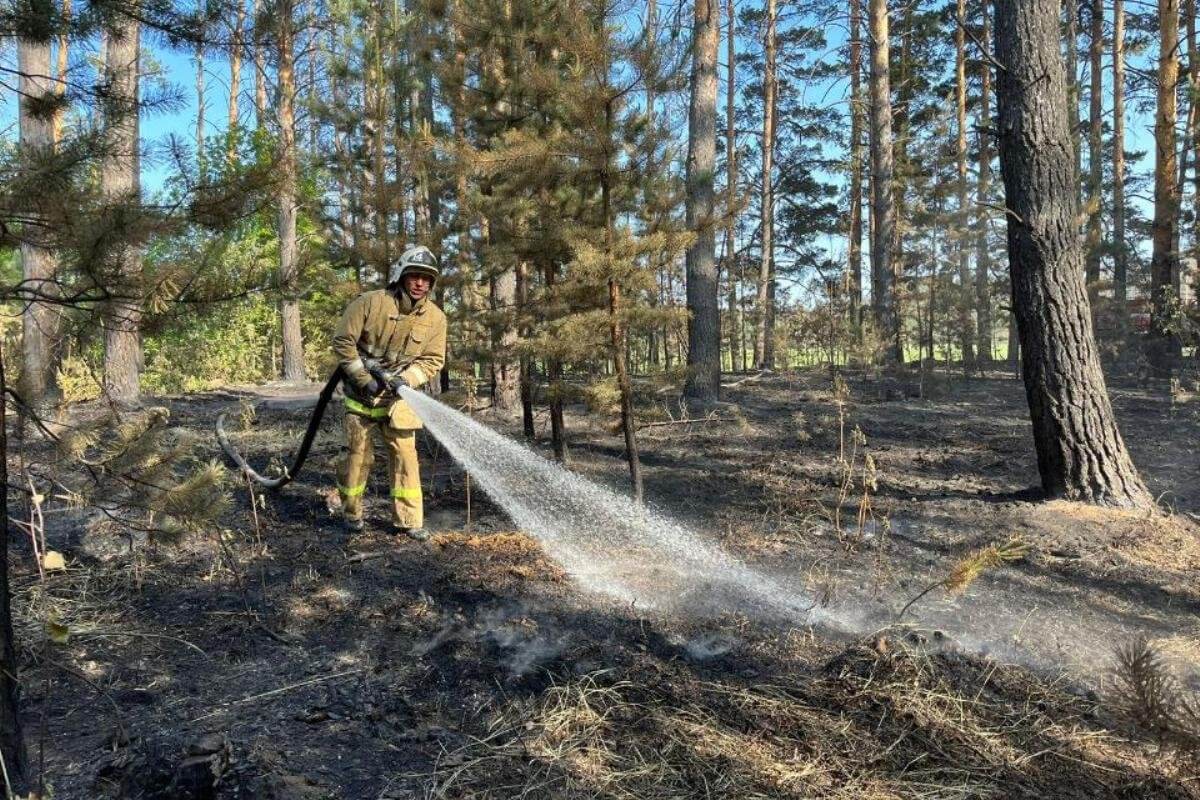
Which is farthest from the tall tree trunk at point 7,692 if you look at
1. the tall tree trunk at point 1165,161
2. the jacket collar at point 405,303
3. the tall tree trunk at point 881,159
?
the tall tree trunk at point 1165,161

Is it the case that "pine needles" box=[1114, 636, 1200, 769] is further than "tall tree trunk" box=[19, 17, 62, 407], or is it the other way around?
"tall tree trunk" box=[19, 17, 62, 407]

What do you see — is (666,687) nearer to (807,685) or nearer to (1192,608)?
(807,685)

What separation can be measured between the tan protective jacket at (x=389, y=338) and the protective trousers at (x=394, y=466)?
0.21 m

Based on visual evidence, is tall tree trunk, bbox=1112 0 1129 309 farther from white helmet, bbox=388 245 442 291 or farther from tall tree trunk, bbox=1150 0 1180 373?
white helmet, bbox=388 245 442 291

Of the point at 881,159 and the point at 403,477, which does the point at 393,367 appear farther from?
the point at 881,159

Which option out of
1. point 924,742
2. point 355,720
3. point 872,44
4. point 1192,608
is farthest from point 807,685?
point 872,44

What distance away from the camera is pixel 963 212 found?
54.9 ft

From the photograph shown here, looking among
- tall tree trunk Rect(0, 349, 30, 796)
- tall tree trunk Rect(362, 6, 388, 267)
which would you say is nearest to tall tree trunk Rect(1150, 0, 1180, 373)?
tall tree trunk Rect(362, 6, 388, 267)

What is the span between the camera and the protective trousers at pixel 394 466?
555cm

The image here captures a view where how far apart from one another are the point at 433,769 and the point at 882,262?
12.5 m

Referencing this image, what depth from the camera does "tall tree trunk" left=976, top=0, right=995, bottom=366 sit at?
55.9 ft

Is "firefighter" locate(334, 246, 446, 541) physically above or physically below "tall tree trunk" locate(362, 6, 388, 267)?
below

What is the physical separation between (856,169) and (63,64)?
60.6ft

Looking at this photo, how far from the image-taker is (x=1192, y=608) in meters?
4.08
